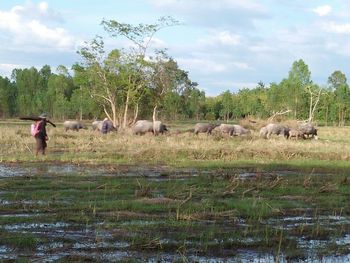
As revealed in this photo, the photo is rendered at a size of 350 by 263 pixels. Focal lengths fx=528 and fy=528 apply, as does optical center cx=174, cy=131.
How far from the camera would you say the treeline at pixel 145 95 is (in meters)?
47.2

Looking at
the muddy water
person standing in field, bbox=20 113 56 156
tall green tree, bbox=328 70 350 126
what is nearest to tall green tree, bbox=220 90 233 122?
tall green tree, bbox=328 70 350 126

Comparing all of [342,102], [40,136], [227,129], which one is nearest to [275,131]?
[227,129]

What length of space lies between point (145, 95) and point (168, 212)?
37.7 m

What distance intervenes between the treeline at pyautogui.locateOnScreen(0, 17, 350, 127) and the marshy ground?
86.0ft

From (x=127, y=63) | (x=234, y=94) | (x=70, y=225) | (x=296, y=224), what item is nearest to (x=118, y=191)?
(x=70, y=225)

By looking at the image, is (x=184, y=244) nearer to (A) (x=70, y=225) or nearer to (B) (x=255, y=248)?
(B) (x=255, y=248)

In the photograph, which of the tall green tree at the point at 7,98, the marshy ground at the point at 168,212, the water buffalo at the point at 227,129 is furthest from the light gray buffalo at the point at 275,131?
the tall green tree at the point at 7,98

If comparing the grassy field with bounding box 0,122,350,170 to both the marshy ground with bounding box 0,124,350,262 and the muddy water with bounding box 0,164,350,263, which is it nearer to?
the marshy ground with bounding box 0,124,350,262

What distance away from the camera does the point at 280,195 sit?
45.7ft

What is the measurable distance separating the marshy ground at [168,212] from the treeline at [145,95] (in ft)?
86.0

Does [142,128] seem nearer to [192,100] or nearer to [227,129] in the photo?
[227,129]

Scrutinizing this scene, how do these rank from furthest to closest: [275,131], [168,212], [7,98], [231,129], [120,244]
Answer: [7,98] → [231,129] → [275,131] → [168,212] → [120,244]

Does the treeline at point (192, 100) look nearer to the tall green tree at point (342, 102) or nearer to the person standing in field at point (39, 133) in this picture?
the tall green tree at point (342, 102)

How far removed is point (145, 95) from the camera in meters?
48.4
